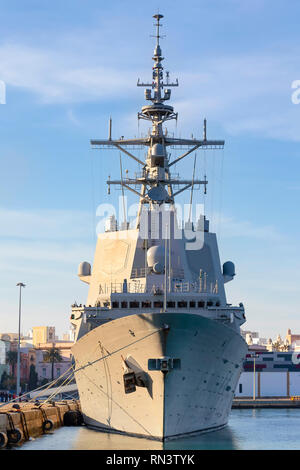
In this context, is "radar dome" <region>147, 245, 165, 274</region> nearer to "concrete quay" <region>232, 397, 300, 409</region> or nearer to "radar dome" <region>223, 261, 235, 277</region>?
"radar dome" <region>223, 261, 235, 277</region>

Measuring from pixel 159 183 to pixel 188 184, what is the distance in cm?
205

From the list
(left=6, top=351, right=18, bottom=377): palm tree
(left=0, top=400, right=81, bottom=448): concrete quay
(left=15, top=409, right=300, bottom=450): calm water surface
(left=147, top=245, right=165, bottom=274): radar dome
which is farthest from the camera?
(left=6, top=351, right=18, bottom=377): palm tree

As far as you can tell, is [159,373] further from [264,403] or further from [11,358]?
[11,358]

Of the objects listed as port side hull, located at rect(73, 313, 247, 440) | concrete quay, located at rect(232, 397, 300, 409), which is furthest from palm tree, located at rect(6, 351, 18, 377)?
port side hull, located at rect(73, 313, 247, 440)

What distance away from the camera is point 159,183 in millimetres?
39062

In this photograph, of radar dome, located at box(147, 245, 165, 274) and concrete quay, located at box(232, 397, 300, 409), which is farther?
concrete quay, located at box(232, 397, 300, 409)

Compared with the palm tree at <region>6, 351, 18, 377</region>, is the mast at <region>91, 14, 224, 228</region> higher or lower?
higher

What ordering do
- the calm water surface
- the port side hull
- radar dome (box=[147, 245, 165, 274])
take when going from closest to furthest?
1. the port side hull
2. the calm water surface
3. radar dome (box=[147, 245, 165, 274])

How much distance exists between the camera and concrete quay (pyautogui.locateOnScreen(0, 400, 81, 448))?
3147 cm

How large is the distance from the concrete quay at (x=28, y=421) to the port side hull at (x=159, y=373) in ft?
10.3

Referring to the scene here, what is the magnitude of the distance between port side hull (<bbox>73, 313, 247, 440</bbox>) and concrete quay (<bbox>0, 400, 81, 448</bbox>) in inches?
123

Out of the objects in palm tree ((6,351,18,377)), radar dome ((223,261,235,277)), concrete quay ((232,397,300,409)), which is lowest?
concrete quay ((232,397,300,409))
